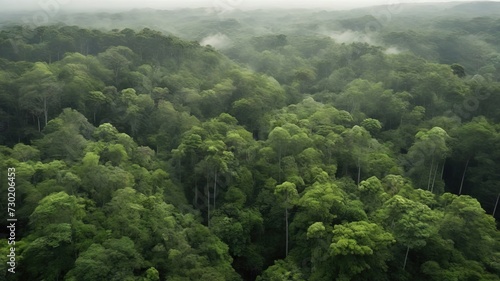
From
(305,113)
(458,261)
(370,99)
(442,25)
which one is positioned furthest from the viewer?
(442,25)

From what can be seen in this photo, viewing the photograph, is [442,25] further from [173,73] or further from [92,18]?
[92,18]

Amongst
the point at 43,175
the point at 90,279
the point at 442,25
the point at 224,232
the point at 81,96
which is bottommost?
the point at 224,232

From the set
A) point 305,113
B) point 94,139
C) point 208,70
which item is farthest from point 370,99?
point 94,139

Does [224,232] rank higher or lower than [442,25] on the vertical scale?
lower

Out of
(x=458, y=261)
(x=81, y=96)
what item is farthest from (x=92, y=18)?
(x=458, y=261)

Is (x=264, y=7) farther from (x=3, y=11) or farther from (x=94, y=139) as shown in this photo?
(x=94, y=139)

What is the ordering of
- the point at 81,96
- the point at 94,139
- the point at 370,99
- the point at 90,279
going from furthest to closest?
the point at 370,99, the point at 81,96, the point at 94,139, the point at 90,279

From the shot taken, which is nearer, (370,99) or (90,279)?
(90,279)
